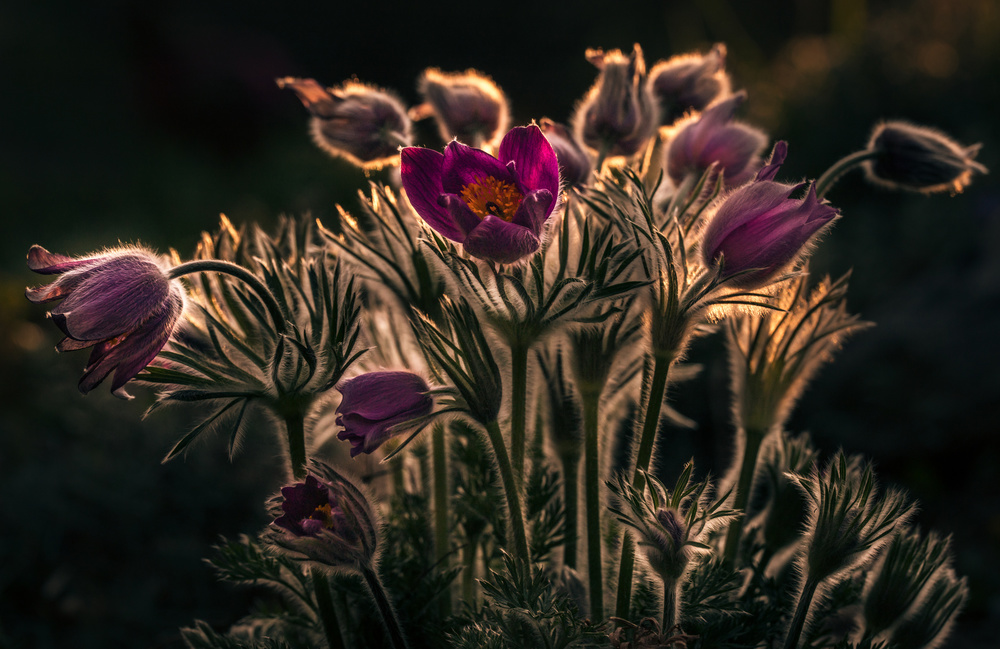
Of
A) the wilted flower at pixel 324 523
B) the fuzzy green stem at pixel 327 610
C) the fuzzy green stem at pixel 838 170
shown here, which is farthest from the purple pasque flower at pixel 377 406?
the fuzzy green stem at pixel 838 170

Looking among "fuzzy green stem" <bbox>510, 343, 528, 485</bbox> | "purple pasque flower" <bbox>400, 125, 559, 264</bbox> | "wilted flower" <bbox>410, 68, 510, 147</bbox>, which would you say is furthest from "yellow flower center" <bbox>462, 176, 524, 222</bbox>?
"wilted flower" <bbox>410, 68, 510, 147</bbox>

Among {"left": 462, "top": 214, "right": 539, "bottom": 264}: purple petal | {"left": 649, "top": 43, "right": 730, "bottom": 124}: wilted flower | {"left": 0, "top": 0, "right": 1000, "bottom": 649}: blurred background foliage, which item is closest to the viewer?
{"left": 462, "top": 214, "right": 539, "bottom": 264}: purple petal

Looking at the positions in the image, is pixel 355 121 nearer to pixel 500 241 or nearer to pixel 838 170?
pixel 500 241

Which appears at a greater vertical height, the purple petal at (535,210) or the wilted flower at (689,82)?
the wilted flower at (689,82)

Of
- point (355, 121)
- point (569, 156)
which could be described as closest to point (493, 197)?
point (569, 156)

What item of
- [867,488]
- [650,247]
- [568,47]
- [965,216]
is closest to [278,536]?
[650,247]

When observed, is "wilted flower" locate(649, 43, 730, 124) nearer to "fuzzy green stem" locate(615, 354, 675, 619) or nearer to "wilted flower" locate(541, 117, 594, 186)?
"wilted flower" locate(541, 117, 594, 186)

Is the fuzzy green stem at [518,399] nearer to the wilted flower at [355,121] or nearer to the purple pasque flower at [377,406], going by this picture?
the purple pasque flower at [377,406]
